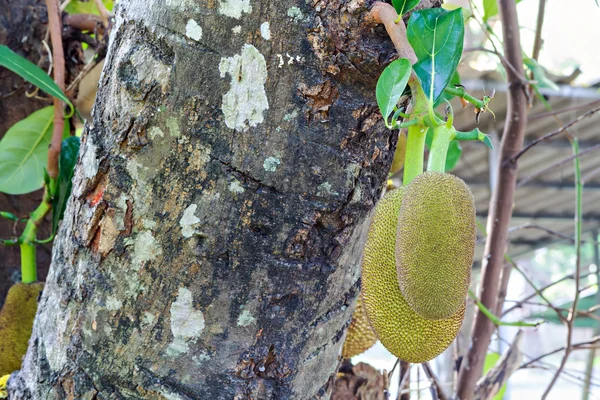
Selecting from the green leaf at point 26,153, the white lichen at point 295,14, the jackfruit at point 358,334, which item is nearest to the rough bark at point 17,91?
the green leaf at point 26,153

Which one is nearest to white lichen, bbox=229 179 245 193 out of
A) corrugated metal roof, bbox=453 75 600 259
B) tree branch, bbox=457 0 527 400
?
tree branch, bbox=457 0 527 400

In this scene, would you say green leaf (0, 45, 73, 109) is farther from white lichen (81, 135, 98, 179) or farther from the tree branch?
the tree branch

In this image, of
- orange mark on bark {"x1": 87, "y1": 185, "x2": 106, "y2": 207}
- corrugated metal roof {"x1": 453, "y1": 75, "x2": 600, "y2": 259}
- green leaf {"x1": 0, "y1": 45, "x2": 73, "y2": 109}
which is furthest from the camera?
corrugated metal roof {"x1": 453, "y1": 75, "x2": 600, "y2": 259}

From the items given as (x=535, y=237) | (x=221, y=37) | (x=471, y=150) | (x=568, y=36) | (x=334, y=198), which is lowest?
(x=334, y=198)

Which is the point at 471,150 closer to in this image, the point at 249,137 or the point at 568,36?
the point at 568,36

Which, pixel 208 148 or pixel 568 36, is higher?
pixel 568 36

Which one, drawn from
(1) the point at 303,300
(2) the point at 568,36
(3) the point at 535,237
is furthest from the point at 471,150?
(1) the point at 303,300
